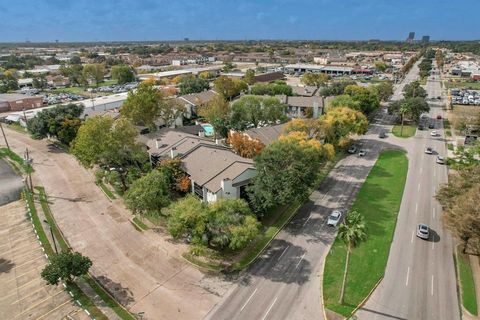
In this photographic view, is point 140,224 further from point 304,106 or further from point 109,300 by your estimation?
point 304,106

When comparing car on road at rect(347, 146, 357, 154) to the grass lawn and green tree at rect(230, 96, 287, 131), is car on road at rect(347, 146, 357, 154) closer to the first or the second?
the grass lawn

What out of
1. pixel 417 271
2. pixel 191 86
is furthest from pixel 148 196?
pixel 191 86

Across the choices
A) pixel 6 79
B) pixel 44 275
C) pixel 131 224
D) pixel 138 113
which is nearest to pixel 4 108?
pixel 6 79

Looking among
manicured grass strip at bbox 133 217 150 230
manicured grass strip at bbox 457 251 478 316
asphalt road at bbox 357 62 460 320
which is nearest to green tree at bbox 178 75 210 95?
manicured grass strip at bbox 133 217 150 230

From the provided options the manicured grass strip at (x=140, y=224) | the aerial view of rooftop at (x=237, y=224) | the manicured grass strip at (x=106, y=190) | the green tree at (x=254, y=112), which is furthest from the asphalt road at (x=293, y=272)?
the manicured grass strip at (x=106, y=190)

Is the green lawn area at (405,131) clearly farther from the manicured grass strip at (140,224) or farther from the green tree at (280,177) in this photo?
the manicured grass strip at (140,224)

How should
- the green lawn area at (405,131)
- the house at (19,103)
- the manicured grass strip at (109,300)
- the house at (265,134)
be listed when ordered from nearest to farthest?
the manicured grass strip at (109,300) → the house at (265,134) → the green lawn area at (405,131) → the house at (19,103)
